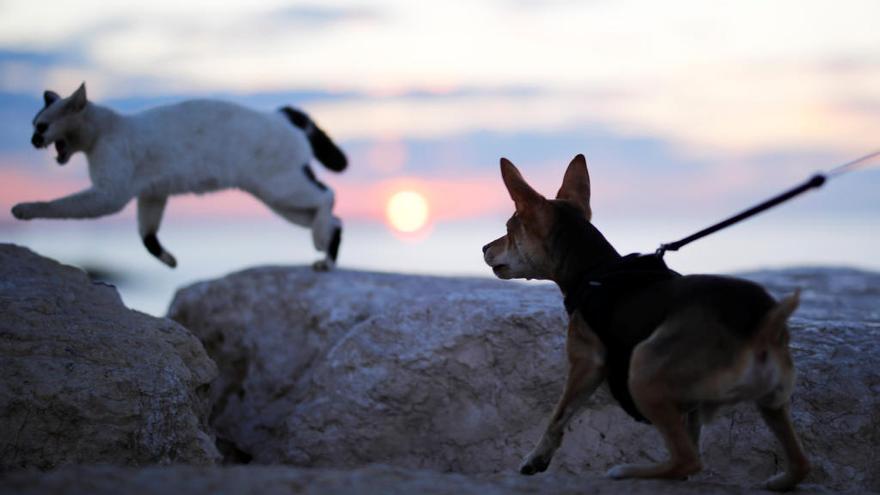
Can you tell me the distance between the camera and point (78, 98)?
8.63 m

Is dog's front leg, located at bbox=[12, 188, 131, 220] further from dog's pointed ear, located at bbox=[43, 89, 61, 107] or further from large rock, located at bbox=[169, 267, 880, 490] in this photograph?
large rock, located at bbox=[169, 267, 880, 490]

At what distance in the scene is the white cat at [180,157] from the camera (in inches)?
341

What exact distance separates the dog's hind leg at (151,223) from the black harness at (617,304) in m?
5.82

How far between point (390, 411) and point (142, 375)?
5.28ft

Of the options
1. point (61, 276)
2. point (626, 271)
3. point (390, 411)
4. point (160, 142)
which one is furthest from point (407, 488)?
point (160, 142)

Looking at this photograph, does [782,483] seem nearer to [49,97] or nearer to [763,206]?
[763,206]

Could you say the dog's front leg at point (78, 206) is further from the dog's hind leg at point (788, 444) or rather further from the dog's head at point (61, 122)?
Result: the dog's hind leg at point (788, 444)

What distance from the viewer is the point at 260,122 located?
30.8ft

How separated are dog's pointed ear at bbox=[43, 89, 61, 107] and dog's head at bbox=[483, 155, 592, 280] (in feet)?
17.4

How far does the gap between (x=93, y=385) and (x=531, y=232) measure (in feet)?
7.91

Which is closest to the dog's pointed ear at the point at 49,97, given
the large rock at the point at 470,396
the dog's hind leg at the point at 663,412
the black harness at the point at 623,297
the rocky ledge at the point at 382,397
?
the rocky ledge at the point at 382,397

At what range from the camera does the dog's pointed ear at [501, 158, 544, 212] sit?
4777 millimetres

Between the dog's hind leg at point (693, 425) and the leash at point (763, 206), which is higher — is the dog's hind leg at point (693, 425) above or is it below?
below

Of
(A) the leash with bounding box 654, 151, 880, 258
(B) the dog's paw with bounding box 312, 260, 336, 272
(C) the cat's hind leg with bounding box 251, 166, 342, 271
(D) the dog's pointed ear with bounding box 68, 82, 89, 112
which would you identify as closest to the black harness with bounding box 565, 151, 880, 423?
(A) the leash with bounding box 654, 151, 880, 258
